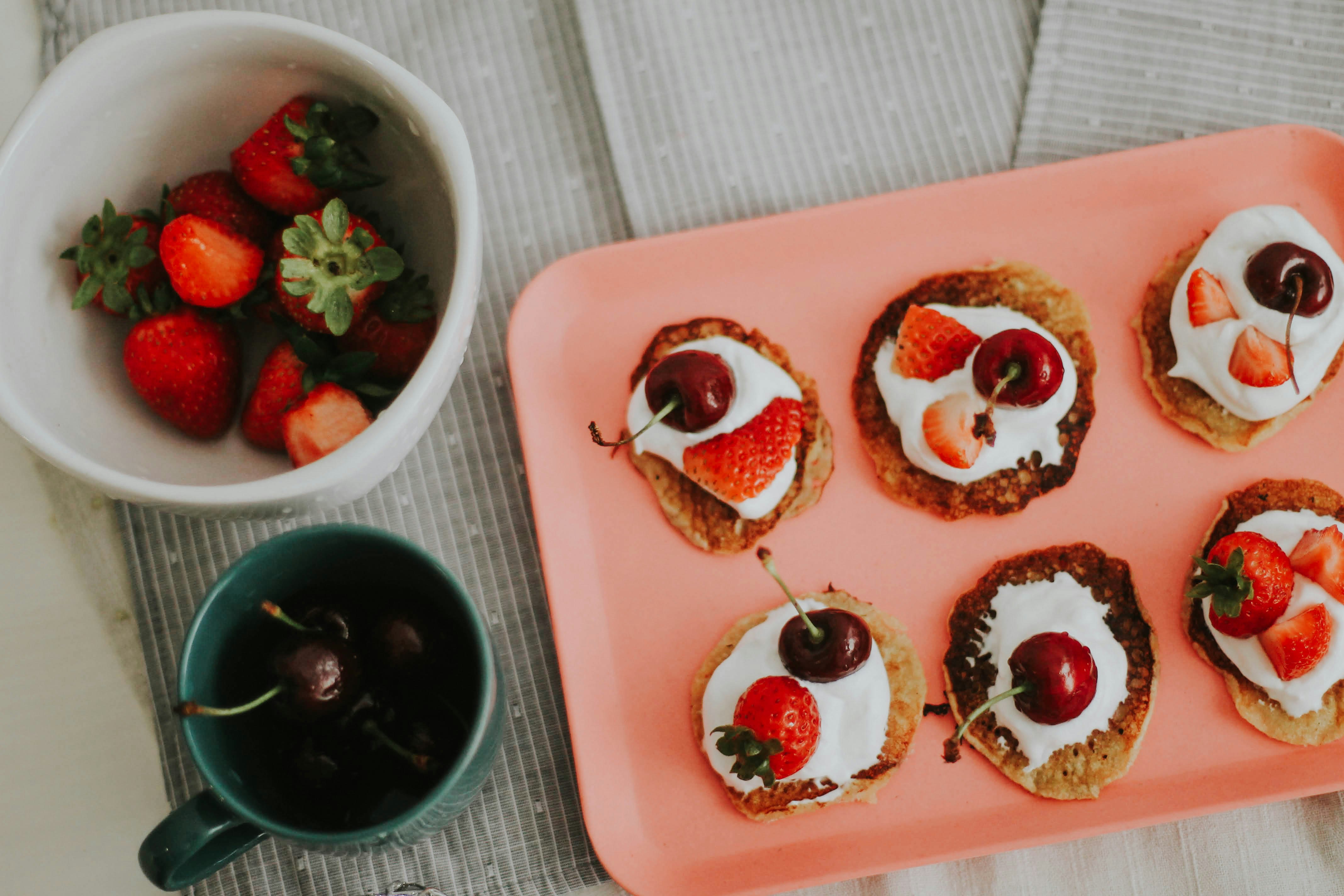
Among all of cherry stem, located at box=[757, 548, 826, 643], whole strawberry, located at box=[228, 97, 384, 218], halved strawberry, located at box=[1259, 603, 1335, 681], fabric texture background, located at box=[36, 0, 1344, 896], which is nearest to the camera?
whole strawberry, located at box=[228, 97, 384, 218]

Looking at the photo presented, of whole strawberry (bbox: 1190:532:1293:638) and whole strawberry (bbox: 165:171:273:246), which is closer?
whole strawberry (bbox: 165:171:273:246)

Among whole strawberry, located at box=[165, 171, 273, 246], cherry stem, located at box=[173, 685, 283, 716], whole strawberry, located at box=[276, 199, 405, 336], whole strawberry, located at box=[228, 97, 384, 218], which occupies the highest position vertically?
whole strawberry, located at box=[228, 97, 384, 218]

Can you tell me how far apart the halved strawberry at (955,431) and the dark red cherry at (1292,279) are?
14.4 inches

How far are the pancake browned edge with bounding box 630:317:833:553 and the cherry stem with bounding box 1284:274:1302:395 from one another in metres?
0.53

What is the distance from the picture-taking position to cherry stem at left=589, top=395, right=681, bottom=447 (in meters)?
1.02

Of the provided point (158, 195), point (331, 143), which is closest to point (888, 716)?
point (331, 143)

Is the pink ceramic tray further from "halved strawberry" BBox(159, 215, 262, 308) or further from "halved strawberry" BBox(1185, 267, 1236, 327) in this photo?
"halved strawberry" BBox(159, 215, 262, 308)

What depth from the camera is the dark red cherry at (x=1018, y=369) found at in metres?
1.04

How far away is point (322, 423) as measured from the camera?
0.84m

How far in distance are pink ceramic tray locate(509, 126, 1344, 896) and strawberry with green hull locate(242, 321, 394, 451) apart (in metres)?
0.27

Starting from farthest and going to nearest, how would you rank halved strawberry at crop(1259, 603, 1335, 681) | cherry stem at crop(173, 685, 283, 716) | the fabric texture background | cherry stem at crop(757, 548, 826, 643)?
the fabric texture background → halved strawberry at crop(1259, 603, 1335, 681) → cherry stem at crop(757, 548, 826, 643) → cherry stem at crop(173, 685, 283, 716)

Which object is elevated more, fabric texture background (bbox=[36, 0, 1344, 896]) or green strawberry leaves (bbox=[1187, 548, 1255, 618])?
fabric texture background (bbox=[36, 0, 1344, 896])

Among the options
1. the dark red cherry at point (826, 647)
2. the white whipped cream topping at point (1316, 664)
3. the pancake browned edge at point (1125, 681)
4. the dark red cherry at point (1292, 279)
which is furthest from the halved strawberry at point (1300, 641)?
the dark red cherry at point (826, 647)

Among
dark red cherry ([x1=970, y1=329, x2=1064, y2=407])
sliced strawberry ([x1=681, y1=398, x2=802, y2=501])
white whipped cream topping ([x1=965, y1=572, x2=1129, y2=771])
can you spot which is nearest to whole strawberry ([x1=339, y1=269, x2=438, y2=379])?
sliced strawberry ([x1=681, y1=398, x2=802, y2=501])
